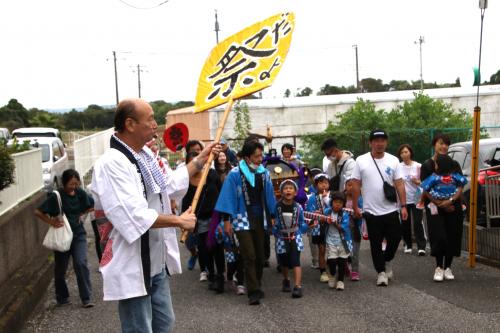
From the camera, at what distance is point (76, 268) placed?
785cm

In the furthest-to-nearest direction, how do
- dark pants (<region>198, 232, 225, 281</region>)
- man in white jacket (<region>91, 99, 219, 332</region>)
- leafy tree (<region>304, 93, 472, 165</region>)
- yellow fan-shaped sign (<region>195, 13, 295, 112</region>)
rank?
leafy tree (<region>304, 93, 472, 165</region>)
dark pants (<region>198, 232, 225, 281</region>)
yellow fan-shaped sign (<region>195, 13, 295, 112</region>)
man in white jacket (<region>91, 99, 219, 332</region>)

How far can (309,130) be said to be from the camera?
29891 mm

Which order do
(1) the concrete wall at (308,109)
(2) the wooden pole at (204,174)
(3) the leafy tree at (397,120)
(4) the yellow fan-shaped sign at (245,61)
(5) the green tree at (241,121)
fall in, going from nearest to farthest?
(2) the wooden pole at (204,174) → (4) the yellow fan-shaped sign at (245,61) → (3) the leafy tree at (397,120) → (5) the green tree at (241,121) → (1) the concrete wall at (308,109)

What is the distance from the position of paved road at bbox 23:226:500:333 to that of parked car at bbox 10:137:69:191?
35.7ft

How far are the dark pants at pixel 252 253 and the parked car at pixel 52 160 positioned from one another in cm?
1174

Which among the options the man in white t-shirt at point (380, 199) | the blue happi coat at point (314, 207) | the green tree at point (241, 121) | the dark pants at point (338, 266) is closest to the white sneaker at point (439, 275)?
the man in white t-shirt at point (380, 199)

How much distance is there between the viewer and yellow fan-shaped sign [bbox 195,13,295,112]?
226 inches

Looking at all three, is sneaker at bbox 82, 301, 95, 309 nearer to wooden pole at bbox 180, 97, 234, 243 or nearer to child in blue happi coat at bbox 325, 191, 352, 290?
child in blue happi coat at bbox 325, 191, 352, 290

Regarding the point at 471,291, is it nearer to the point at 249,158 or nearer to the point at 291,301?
the point at 291,301

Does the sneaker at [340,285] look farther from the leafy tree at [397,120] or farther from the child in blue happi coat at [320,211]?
the leafy tree at [397,120]

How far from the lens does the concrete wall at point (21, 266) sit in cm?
698

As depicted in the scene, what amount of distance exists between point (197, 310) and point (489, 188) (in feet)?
15.2

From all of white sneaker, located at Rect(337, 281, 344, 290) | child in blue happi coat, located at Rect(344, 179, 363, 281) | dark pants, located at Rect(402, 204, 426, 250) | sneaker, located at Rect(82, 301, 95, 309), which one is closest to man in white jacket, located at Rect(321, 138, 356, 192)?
child in blue happi coat, located at Rect(344, 179, 363, 281)

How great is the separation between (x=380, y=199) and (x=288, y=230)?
3.70 ft
